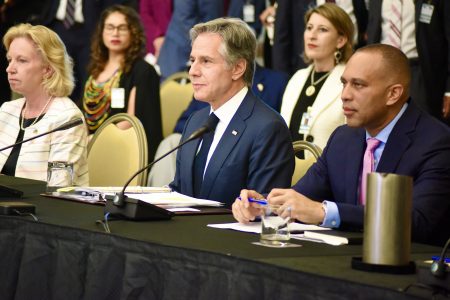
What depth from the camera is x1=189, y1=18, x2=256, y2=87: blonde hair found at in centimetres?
399

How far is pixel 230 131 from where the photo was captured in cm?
388

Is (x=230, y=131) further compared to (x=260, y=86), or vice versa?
(x=260, y=86)

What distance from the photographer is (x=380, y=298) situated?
6.21 ft

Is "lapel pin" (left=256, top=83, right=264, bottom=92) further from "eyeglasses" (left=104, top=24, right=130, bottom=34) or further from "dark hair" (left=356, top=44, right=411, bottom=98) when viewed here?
"dark hair" (left=356, top=44, right=411, bottom=98)

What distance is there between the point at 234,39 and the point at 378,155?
945 millimetres

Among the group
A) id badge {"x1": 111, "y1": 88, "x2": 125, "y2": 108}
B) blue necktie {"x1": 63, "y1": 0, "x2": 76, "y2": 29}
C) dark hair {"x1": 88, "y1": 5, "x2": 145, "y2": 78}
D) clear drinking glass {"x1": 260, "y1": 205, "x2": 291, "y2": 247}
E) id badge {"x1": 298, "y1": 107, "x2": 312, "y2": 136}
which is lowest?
clear drinking glass {"x1": 260, "y1": 205, "x2": 291, "y2": 247}

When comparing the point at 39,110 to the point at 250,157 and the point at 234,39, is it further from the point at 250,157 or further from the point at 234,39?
the point at 250,157

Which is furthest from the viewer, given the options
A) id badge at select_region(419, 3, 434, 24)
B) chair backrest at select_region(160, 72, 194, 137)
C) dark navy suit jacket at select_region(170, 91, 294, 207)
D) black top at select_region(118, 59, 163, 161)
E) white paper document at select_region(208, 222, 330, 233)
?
chair backrest at select_region(160, 72, 194, 137)

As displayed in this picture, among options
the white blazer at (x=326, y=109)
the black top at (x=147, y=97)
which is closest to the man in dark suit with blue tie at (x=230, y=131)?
the white blazer at (x=326, y=109)

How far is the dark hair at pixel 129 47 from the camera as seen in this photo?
23.4 ft

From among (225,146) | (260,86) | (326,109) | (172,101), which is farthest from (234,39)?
(172,101)

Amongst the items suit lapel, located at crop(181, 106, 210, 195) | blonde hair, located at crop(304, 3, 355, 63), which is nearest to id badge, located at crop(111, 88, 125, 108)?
blonde hair, located at crop(304, 3, 355, 63)

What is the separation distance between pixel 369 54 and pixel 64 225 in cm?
128

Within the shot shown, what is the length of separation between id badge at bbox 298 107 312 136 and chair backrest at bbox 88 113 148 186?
5.70 ft
